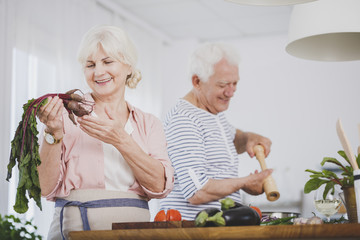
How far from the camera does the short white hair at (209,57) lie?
8.92 ft

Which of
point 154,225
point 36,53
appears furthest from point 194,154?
point 36,53

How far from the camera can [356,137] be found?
5121 mm

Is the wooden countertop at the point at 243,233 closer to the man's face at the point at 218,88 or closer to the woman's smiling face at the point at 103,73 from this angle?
the woman's smiling face at the point at 103,73

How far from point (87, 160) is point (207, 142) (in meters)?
0.81

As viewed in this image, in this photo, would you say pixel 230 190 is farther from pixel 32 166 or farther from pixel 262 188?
pixel 32 166

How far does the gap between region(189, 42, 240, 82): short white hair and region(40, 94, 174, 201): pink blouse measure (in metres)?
0.84

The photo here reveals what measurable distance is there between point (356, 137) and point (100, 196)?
3889 millimetres

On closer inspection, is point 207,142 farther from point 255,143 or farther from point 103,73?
point 103,73

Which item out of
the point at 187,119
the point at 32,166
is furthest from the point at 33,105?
the point at 187,119

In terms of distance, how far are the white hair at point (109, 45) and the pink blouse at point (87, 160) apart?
0.17m

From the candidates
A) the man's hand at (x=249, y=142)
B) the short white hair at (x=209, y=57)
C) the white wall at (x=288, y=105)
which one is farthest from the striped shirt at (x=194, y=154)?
the white wall at (x=288, y=105)

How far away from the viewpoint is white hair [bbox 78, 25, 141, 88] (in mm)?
1901

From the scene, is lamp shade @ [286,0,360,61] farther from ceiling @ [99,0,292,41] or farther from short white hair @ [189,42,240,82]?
ceiling @ [99,0,292,41]

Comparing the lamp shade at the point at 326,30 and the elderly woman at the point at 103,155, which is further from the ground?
the lamp shade at the point at 326,30
